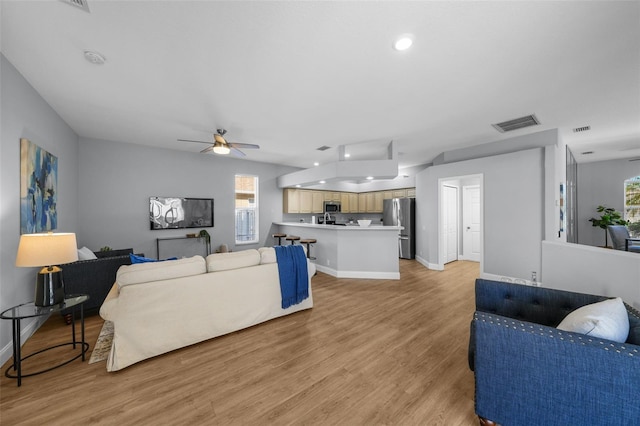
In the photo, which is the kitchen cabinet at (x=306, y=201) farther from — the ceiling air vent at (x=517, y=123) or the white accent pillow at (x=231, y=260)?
the ceiling air vent at (x=517, y=123)

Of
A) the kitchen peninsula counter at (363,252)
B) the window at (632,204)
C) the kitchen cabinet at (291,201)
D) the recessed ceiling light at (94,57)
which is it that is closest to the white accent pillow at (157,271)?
the recessed ceiling light at (94,57)

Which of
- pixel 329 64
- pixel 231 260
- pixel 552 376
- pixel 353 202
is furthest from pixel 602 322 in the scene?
pixel 353 202

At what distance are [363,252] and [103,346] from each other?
13.6 ft

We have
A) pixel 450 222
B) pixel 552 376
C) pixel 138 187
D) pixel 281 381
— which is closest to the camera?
pixel 552 376

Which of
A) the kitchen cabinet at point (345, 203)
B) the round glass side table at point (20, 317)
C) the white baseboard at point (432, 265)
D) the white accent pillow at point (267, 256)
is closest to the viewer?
the round glass side table at point (20, 317)

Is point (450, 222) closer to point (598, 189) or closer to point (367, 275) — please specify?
point (367, 275)

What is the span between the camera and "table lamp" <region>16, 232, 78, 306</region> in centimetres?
201

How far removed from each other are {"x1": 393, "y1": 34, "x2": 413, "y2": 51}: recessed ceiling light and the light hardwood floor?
2.78m

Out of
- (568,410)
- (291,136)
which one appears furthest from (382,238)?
(568,410)

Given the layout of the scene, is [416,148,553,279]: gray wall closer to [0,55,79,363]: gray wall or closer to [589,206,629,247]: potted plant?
A: [589,206,629,247]: potted plant

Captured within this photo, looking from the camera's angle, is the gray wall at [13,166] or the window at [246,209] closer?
the gray wall at [13,166]

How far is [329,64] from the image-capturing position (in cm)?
240

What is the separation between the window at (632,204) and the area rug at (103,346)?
1099 cm

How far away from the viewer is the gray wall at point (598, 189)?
6.68 m
